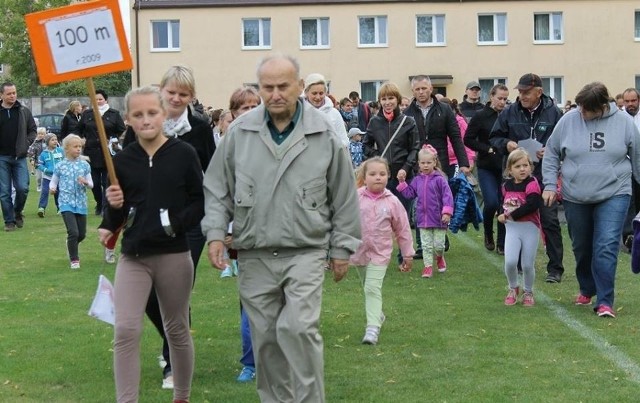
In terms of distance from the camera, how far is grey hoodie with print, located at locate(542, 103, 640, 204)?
1030 centimetres

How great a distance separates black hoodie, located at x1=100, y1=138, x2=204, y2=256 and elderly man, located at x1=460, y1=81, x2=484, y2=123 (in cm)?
1349

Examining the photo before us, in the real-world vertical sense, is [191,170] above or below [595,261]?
above

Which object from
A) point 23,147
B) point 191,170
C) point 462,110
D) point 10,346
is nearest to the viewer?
point 191,170

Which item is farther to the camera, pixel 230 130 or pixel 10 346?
pixel 10 346

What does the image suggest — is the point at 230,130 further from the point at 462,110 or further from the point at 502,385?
the point at 462,110

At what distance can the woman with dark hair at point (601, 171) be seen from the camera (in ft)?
33.7

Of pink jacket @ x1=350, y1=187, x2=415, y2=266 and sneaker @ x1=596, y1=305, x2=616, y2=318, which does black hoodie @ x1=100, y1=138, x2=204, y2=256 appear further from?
sneaker @ x1=596, y1=305, x2=616, y2=318

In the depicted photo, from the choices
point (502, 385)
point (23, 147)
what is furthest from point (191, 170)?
point (23, 147)

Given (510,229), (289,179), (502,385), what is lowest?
(502,385)

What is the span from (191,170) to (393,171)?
6.84m

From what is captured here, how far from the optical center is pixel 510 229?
11.0 meters

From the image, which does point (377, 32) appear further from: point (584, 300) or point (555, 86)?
point (584, 300)

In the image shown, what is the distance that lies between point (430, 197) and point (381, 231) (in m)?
3.93

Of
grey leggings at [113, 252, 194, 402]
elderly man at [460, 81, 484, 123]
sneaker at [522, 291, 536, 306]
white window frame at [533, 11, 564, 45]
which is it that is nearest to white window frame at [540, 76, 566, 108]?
white window frame at [533, 11, 564, 45]
